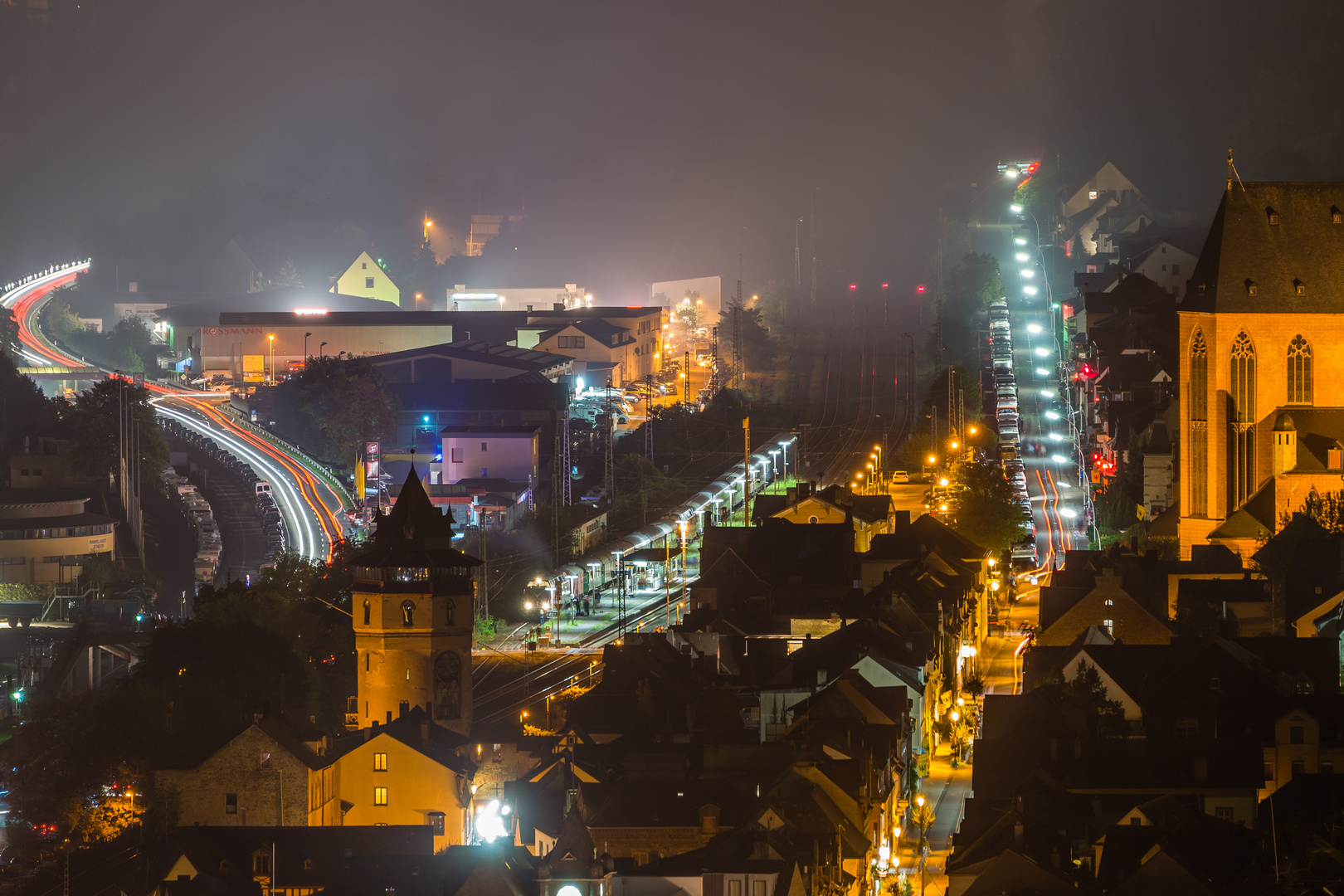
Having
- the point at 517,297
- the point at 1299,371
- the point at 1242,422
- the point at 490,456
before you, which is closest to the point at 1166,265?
the point at 490,456

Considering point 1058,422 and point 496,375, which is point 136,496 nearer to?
point 496,375

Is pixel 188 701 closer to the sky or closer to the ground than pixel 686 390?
closer to the ground

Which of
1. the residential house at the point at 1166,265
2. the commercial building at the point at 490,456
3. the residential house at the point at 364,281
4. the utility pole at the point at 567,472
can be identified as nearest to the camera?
the utility pole at the point at 567,472

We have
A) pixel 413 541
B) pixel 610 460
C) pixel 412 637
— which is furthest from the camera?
pixel 610 460

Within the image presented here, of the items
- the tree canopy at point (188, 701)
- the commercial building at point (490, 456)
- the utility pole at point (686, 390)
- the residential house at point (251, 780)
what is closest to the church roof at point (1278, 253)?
the tree canopy at point (188, 701)

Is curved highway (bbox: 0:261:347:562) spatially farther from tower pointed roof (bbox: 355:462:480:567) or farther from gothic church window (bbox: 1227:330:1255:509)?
gothic church window (bbox: 1227:330:1255:509)

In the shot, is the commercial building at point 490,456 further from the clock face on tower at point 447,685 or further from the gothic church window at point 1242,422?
the clock face on tower at point 447,685

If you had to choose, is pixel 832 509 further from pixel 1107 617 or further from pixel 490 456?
pixel 490 456

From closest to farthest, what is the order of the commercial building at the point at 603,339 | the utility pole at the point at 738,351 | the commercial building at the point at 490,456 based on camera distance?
the commercial building at the point at 490,456
the commercial building at the point at 603,339
the utility pole at the point at 738,351
